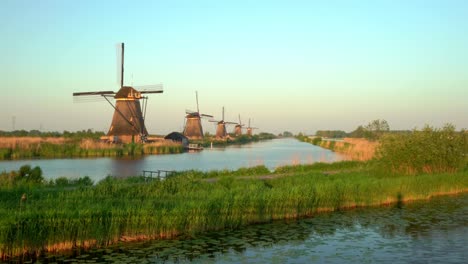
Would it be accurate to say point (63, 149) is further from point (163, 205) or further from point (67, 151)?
point (163, 205)

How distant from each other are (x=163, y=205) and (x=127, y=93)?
1491 inches

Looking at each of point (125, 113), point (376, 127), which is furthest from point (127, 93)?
point (376, 127)

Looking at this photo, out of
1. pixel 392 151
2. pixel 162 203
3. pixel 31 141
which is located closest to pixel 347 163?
pixel 392 151

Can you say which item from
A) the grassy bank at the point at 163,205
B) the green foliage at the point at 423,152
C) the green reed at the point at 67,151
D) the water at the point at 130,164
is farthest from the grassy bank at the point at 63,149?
the green foliage at the point at 423,152

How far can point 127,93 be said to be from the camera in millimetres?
48156

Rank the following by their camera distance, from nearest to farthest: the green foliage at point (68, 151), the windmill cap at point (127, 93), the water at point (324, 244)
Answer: the water at point (324, 244) → the green foliage at point (68, 151) → the windmill cap at point (127, 93)

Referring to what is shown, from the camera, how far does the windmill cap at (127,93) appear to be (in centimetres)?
4816

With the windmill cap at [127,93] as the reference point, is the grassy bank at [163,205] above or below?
below

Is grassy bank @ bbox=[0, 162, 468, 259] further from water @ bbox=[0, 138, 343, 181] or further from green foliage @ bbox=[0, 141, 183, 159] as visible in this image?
green foliage @ bbox=[0, 141, 183, 159]

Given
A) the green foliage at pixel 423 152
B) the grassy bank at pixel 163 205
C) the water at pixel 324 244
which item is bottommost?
the water at pixel 324 244

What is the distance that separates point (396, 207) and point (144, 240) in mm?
9555

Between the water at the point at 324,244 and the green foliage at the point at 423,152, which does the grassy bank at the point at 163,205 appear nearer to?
the water at the point at 324,244

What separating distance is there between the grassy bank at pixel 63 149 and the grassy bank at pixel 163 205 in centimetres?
2516

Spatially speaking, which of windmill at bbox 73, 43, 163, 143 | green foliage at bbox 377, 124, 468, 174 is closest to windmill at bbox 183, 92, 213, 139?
windmill at bbox 73, 43, 163, 143
